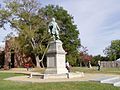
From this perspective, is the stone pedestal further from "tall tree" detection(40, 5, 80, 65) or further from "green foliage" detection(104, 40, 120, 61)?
"green foliage" detection(104, 40, 120, 61)

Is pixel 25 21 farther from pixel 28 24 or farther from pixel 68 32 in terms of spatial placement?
pixel 68 32

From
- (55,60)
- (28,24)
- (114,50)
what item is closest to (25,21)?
(28,24)

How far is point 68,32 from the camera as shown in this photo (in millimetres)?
54500

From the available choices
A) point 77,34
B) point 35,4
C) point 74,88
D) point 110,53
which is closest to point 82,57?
point 77,34

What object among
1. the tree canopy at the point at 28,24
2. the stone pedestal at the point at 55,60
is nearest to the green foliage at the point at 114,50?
the tree canopy at the point at 28,24

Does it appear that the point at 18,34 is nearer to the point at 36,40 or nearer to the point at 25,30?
the point at 25,30

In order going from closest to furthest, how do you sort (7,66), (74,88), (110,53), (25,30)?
(74,88), (25,30), (7,66), (110,53)

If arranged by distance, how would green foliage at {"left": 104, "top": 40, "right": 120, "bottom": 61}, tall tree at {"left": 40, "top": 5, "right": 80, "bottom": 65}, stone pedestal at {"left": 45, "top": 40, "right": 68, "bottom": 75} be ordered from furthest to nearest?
green foliage at {"left": 104, "top": 40, "right": 120, "bottom": 61} < tall tree at {"left": 40, "top": 5, "right": 80, "bottom": 65} < stone pedestal at {"left": 45, "top": 40, "right": 68, "bottom": 75}

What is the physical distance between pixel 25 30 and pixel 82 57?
3100 cm

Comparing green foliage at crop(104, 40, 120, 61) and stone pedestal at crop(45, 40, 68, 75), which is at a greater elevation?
green foliage at crop(104, 40, 120, 61)

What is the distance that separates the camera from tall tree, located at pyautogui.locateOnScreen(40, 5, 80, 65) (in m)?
53.5

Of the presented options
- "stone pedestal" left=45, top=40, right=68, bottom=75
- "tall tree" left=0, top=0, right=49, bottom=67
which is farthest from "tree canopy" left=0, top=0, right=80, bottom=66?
"stone pedestal" left=45, top=40, right=68, bottom=75

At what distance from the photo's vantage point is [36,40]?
48625 mm

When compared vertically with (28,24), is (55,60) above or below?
below
